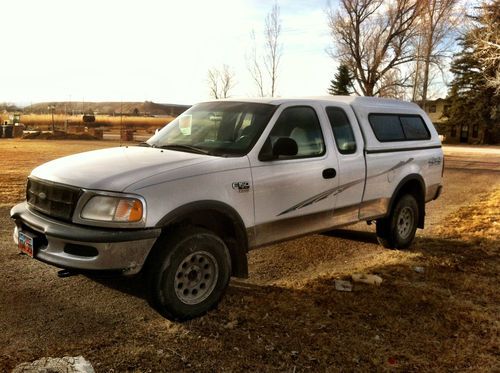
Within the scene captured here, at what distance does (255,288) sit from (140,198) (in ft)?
5.80

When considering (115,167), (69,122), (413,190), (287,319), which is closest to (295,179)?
(287,319)

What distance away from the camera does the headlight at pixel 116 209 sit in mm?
3381

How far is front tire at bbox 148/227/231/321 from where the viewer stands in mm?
3541

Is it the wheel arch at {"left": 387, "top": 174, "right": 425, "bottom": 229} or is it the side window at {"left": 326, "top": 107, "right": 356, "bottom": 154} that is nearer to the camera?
the side window at {"left": 326, "top": 107, "right": 356, "bottom": 154}

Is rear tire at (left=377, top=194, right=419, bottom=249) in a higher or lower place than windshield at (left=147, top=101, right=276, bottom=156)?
lower

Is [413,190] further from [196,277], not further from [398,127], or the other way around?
[196,277]

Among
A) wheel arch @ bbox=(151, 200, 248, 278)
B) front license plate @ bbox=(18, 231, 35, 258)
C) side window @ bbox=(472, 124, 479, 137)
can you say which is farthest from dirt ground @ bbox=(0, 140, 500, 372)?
side window @ bbox=(472, 124, 479, 137)

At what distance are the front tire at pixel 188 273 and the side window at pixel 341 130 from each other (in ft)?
6.13

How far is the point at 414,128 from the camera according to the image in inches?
248

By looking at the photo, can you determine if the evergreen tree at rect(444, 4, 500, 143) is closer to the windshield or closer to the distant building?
the distant building

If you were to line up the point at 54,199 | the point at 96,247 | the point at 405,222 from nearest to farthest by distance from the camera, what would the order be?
the point at 96,247, the point at 54,199, the point at 405,222

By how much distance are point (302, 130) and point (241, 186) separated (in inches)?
42.4

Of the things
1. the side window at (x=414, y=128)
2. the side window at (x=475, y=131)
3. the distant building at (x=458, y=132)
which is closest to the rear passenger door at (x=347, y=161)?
the side window at (x=414, y=128)

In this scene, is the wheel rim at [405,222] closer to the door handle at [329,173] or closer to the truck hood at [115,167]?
the door handle at [329,173]
